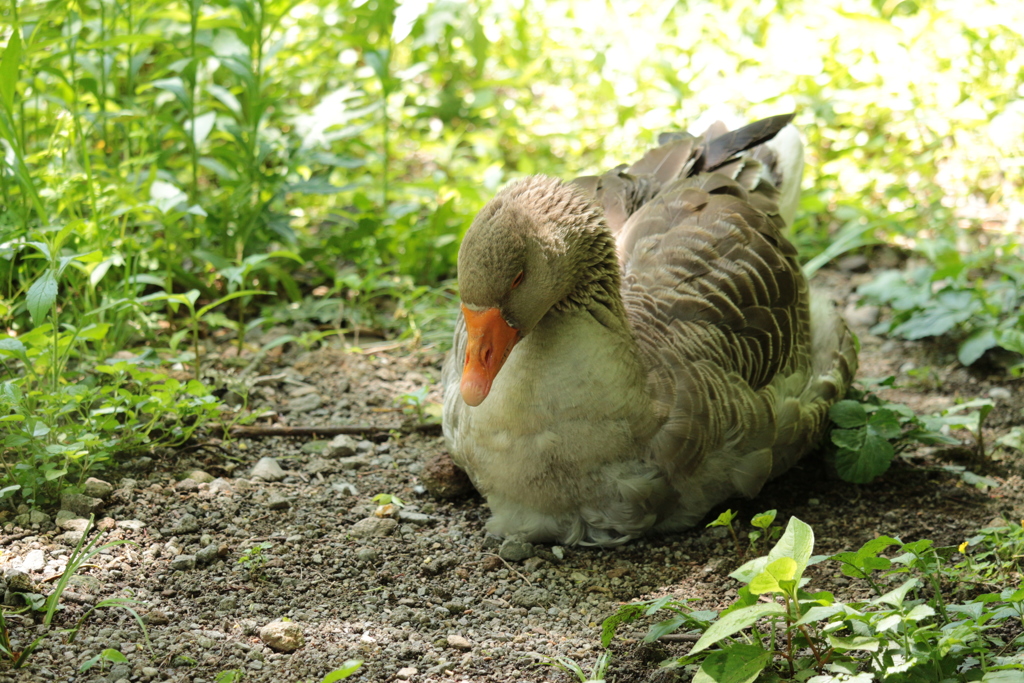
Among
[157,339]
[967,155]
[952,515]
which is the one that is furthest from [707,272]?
[967,155]

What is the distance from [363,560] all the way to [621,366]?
4.31ft

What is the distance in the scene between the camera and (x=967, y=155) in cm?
771

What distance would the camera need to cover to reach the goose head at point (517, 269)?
355 centimetres

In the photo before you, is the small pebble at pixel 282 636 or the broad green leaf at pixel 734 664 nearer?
the broad green leaf at pixel 734 664

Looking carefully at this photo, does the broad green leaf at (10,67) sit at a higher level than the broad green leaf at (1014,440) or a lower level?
higher

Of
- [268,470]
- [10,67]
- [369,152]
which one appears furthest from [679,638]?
[369,152]

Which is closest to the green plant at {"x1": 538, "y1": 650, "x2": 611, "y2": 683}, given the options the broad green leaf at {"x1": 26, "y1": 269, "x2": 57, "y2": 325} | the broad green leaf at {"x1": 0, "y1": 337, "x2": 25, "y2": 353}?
the broad green leaf at {"x1": 26, "y1": 269, "x2": 57, "y2": 325}

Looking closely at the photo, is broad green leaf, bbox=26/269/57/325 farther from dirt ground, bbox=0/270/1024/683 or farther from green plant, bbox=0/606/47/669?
green plant, bbox=0/606/47/669

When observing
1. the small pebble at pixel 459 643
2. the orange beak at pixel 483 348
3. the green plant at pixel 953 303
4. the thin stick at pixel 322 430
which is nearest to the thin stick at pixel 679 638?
the small pebble at pixel 459 643

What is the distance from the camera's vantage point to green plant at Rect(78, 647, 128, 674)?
2.82 metres

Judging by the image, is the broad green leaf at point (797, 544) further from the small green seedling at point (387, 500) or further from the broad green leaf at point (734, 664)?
the small green seedling at point (387, 500)

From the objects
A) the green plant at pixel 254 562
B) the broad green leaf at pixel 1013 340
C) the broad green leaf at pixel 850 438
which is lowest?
the green plant at pixel 254 562

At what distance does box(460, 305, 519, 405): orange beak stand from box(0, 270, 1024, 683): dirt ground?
799 mm

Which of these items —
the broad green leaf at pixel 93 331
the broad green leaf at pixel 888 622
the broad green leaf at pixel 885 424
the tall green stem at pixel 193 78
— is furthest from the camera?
the tall green stem at pixel 193 78
